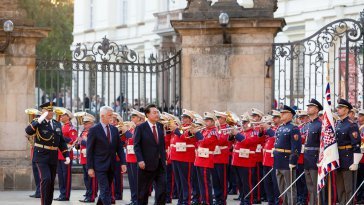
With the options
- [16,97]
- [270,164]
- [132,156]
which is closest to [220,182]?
[270,164]

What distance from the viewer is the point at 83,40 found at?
65188mm

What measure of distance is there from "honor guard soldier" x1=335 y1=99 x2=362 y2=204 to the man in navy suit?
11.4 feet

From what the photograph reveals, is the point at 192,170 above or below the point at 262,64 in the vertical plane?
below

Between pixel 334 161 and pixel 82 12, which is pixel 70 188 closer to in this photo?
pixel 334 161

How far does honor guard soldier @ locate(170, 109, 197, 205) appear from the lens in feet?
71.7

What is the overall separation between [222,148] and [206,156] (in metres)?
0.54

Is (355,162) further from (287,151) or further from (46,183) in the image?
(46,183)

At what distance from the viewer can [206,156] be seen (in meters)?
21.3

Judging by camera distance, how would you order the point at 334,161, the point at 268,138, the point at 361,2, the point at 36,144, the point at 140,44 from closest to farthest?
the point at 334,161, the point at 36,144, the point at 268,138, the point at 361,2, the point at 140,44

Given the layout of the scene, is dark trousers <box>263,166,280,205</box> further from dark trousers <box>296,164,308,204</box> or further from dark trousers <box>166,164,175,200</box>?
dark trousers <box>166,164,175,200</box>

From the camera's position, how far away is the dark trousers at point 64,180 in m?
23.3

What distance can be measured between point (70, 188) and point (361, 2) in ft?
62.7

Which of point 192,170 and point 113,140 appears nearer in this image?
point 113,140

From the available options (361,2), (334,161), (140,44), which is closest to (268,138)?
(334,161)
